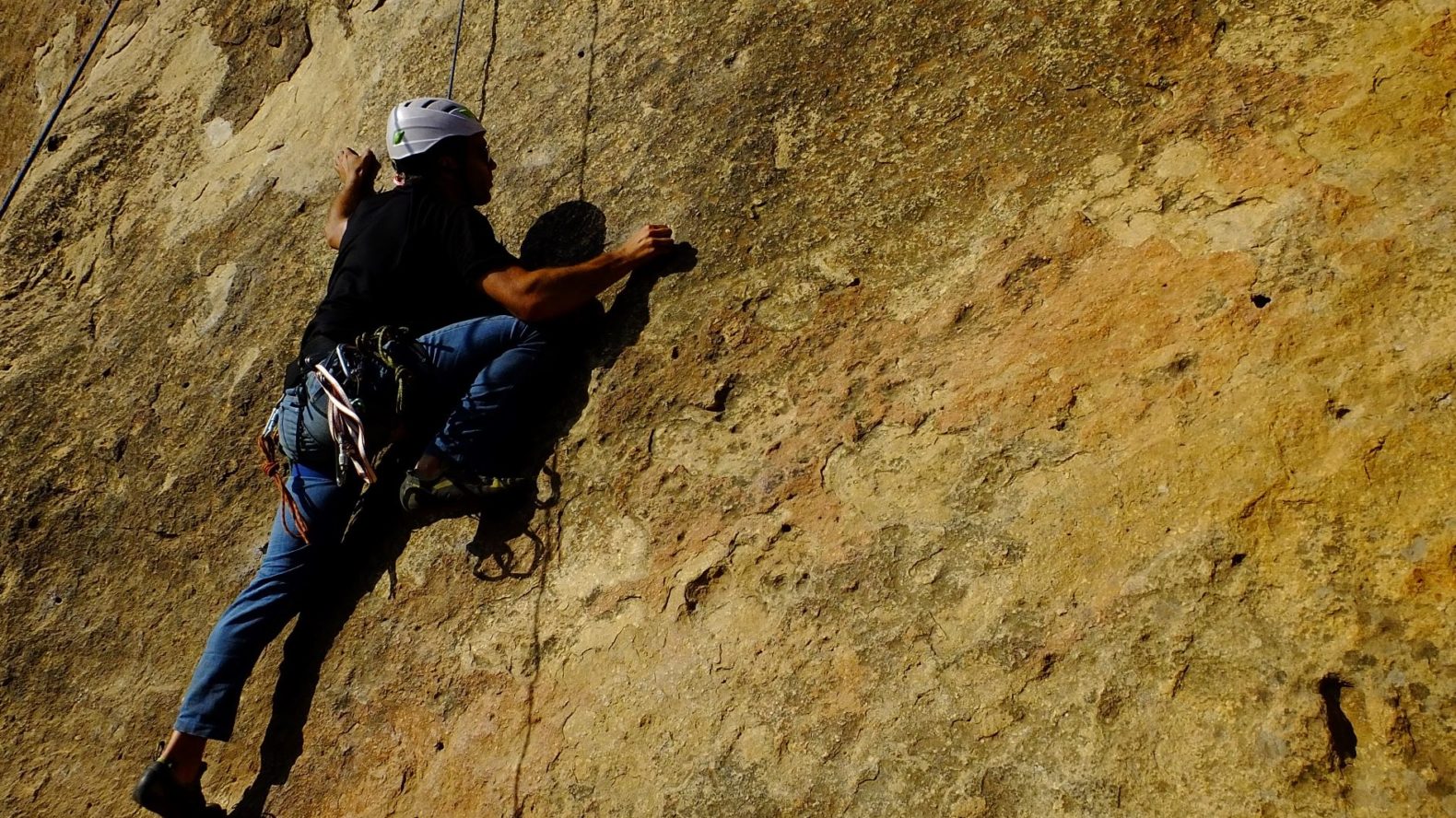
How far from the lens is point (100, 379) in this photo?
14.1 feet

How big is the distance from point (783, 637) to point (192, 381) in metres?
2.74

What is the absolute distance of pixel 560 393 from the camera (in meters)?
3.21

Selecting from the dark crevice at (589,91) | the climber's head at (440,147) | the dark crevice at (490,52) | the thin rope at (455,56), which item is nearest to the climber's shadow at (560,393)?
the dark crevice at (589,91)

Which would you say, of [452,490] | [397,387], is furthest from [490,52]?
[452,490]

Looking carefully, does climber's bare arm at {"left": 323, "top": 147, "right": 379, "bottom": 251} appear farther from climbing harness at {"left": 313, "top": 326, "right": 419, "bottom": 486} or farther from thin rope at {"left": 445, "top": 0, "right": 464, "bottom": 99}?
climbing harness at {"left": 313, "top": 326, "right": 419, "bottom": 486}

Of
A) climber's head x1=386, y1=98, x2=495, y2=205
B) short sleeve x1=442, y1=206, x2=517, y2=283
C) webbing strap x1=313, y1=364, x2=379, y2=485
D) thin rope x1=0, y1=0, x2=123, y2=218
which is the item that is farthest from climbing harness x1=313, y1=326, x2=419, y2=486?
thin rope x1=0, y1=0, x2=123, y2=218

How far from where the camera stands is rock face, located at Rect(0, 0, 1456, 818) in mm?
2033

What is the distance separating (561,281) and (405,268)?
0.53 m

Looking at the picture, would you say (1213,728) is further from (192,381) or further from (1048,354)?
(192,381)

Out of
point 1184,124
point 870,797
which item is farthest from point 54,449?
point 1184,124

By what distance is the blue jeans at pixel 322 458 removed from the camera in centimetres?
305

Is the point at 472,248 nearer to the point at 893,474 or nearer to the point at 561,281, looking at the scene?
the point at 561,281

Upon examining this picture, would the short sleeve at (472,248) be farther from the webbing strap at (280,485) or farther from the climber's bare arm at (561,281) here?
the webbing strap at (280,485)

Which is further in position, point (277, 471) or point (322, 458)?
point (277, 471)
